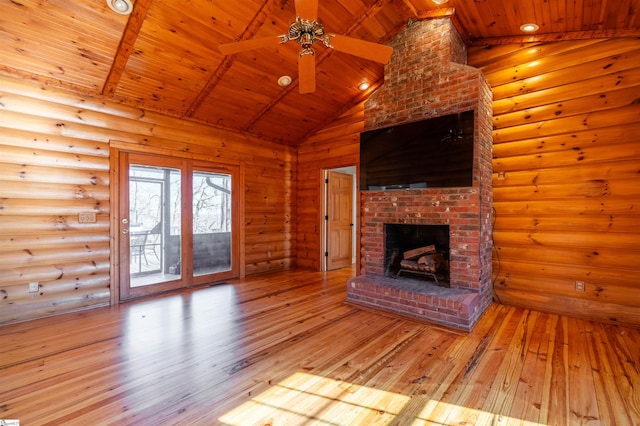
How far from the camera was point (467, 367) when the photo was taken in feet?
7.64

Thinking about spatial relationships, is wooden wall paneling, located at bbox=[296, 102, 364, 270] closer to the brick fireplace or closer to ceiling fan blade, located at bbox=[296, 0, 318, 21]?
the brick fireplace

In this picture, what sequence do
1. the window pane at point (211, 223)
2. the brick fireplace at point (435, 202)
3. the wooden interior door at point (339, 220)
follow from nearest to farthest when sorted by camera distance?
the brick fireplace at point (435, 202) < the window pane at point (211, 223) < the wooden interior door at point (339, 220)

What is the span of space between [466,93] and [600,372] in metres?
2.94

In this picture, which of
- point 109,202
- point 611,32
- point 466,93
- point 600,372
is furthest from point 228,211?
point 611,32

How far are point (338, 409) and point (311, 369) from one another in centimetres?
48

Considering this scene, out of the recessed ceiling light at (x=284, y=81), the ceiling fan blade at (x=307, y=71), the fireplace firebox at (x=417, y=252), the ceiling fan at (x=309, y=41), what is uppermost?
the recessed ceiling light at (x=284, y=81)

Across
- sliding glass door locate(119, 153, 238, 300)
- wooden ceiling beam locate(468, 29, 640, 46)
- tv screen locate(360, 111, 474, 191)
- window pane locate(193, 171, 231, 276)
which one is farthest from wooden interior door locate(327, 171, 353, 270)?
wooden ceiling beam locate(468, 29, 640, 46)

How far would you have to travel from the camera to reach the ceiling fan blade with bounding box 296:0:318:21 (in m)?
2.24

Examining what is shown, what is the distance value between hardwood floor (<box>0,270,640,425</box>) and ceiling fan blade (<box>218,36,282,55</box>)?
265 cm

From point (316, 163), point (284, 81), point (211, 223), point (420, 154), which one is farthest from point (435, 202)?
point (211, 223)

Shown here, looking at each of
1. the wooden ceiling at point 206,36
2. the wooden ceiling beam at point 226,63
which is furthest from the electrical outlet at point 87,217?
the wooden ceiling beam at point 226,63

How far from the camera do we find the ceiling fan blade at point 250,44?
2507 mm

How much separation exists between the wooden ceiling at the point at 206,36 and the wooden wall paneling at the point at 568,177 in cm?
35

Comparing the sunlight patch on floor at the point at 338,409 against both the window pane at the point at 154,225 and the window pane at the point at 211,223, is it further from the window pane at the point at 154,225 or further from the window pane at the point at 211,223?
the window pane at the point at 211,223
